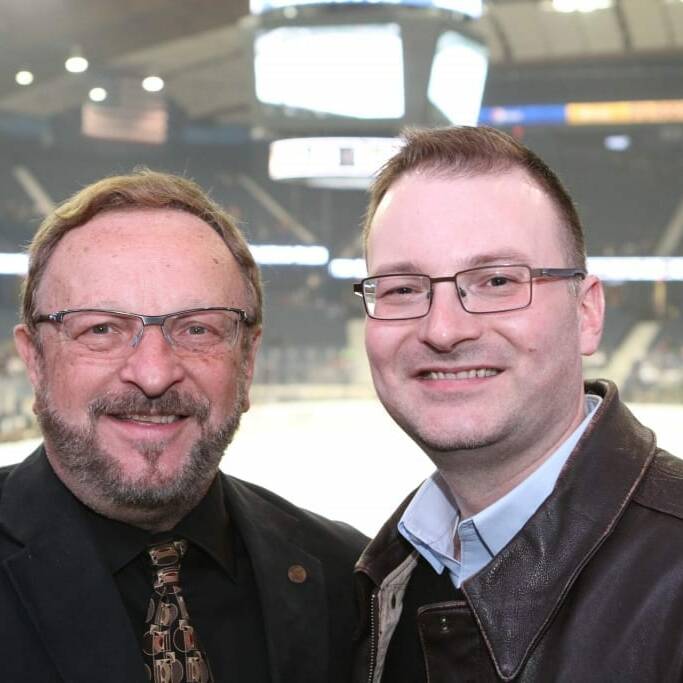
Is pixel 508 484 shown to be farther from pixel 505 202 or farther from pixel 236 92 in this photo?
pixel 236 92

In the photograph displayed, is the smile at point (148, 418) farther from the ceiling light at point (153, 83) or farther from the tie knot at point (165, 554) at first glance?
the ceiling light at point (153, 83)

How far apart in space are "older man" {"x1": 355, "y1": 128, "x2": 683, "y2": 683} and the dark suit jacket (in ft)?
0.49

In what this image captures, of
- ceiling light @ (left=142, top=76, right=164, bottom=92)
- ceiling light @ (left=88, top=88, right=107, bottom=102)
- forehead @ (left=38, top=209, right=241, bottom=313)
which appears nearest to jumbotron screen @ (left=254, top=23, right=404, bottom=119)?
ceiling light @ (left=142, top=76, right=164, bottom=92)

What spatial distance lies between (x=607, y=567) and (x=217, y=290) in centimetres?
89

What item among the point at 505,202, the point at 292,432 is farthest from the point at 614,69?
the point at 505,202

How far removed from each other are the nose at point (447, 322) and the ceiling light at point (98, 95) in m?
3.16

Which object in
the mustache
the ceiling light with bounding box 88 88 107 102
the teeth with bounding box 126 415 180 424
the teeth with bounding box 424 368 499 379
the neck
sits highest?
the ceiling light with bounding box 88 88 107 102

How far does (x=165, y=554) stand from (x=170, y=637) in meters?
0.16

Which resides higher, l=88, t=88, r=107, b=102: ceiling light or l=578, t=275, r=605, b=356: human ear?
l=88, t=88, r=107, b=102: ceiling light

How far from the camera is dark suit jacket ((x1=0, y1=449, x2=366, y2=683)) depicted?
1526 mm

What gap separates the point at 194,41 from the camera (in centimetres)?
430

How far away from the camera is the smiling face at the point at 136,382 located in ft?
5.42

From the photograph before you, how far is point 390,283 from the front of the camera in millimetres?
1569

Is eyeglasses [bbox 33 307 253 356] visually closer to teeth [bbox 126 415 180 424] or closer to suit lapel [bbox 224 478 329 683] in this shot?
teeth [bbox 126 415 180 424]
